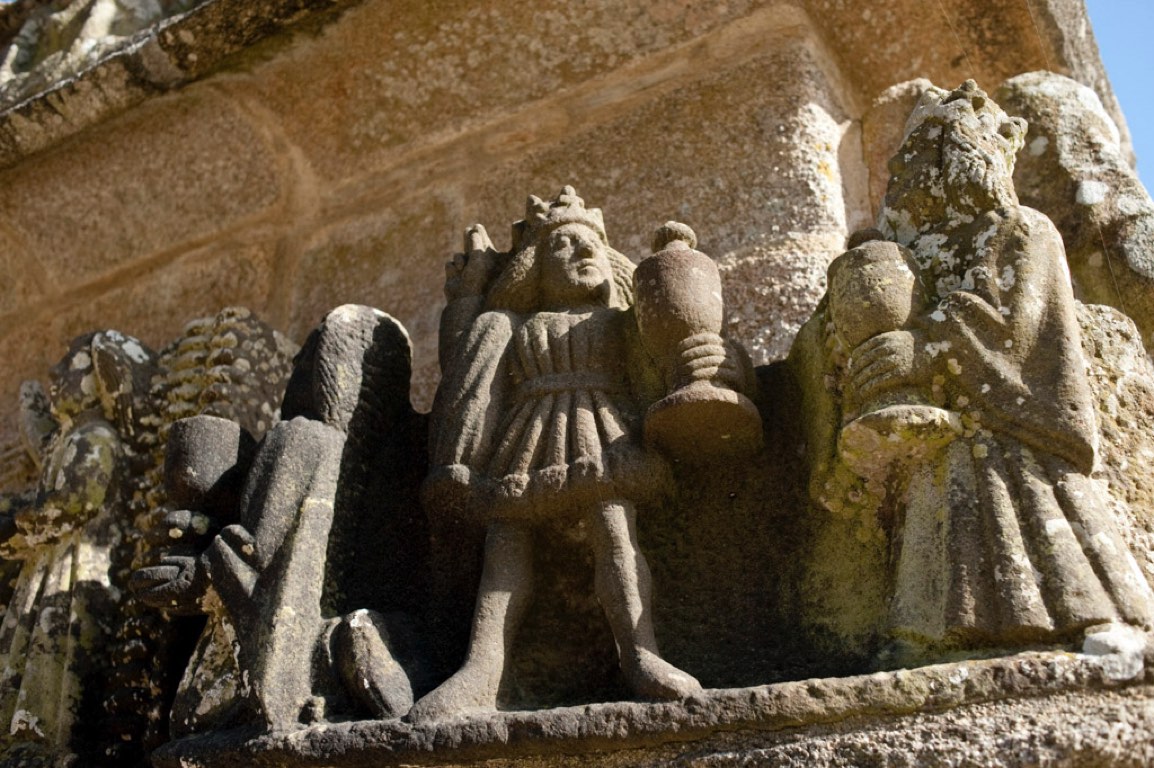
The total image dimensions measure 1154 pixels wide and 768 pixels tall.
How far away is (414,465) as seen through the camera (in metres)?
2.74

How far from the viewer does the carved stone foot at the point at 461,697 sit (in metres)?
2.11

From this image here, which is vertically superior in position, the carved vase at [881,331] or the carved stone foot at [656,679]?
the carved vase at [881,331]

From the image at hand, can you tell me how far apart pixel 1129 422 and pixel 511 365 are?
1043 mm

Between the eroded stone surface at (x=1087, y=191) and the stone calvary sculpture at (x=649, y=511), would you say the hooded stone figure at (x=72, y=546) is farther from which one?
the eroded stone surface at (x=1087, y=191)

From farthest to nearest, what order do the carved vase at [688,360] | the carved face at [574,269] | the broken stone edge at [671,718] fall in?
1. the carved face at [574,269]
2. the carved vase at [688,360]
3. the broken stone edge at [671,718]

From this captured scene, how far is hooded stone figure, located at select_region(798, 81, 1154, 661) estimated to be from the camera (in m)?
1.92

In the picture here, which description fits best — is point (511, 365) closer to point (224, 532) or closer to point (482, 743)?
point (224, 532)

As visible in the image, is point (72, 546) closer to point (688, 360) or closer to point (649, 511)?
point (649, 511)

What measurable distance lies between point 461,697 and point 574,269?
2.89ft

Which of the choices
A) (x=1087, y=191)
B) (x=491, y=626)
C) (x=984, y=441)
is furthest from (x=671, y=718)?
(x=1087, y=191)

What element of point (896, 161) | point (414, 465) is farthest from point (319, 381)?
point (896, 161)

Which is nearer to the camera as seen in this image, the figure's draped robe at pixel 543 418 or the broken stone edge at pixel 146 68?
the figure's draped robe at pixel 543 418

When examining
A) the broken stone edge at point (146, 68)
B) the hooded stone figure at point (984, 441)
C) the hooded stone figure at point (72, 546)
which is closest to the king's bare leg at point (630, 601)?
the hooded stone figure at point (984, 441)

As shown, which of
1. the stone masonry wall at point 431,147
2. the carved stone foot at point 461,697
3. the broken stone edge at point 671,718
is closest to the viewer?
the broken stone edge at point 671,718
